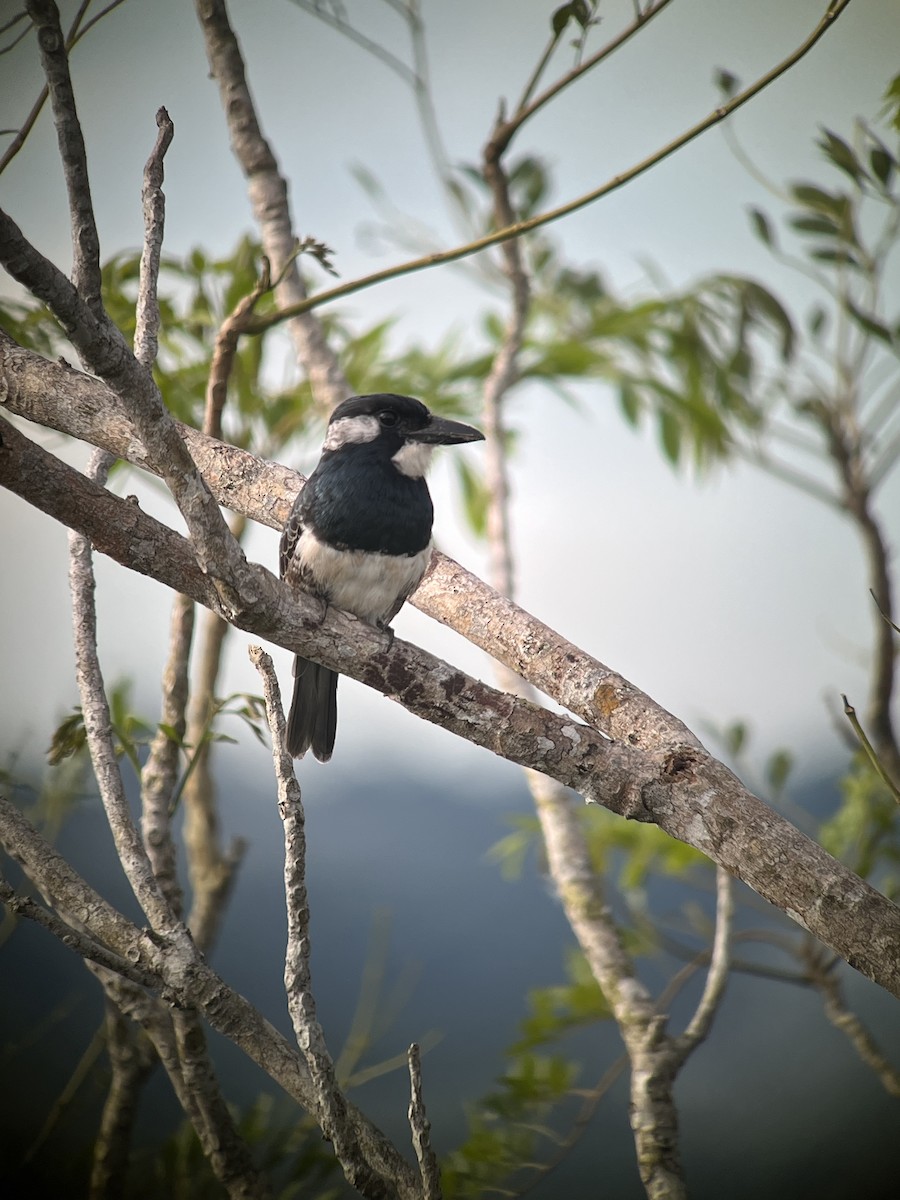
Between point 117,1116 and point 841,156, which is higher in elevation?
point 841,156

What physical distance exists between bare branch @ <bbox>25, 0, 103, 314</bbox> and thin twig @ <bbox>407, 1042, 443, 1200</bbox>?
806mm

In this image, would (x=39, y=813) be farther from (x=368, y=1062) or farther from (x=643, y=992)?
(x=643, y=992)

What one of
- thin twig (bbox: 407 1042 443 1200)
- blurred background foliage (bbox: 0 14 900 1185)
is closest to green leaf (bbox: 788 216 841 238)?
blurred background foliage (bbox: 0 14 900 1185)

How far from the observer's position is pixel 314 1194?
197 centimetres

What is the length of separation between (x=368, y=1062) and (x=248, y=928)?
1.31 feet

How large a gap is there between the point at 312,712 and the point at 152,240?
0.75 m

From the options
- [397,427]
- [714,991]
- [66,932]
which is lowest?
[66,932]

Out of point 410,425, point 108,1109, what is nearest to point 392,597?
point 410,425

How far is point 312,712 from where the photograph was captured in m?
1.62

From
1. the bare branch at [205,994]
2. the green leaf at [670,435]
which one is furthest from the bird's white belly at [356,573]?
the green leaf at [670,435]

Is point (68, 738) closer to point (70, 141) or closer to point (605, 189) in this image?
point (70, 141)

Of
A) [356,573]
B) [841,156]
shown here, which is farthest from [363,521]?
[841,156]

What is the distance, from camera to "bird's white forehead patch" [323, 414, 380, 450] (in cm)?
160

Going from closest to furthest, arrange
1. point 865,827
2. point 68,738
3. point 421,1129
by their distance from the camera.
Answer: point 421,1129 < point 68,738 < point 865,827
